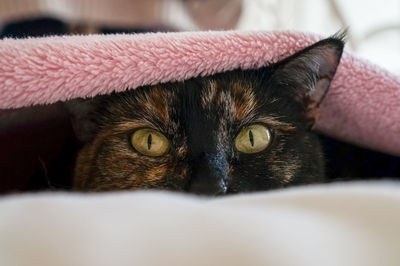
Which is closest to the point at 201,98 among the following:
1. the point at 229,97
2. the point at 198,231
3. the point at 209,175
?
the point at 229,97

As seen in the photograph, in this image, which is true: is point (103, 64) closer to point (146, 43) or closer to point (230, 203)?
point (146, 43)

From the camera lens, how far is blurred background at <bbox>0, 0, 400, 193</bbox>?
0.93 meters

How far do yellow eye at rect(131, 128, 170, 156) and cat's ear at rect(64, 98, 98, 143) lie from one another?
5.2 inches

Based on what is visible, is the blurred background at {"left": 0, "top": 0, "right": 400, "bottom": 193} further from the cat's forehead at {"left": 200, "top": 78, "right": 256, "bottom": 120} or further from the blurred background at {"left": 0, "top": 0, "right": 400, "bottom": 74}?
the cat's forehead at {"left": 200, "top": 78, "right": 256, "bottom": 120}

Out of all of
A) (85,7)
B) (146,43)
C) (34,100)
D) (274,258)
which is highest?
(85,7)

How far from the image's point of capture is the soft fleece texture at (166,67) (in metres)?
0.66

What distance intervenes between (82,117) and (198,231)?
2.19ft

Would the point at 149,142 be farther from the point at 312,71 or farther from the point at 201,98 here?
the point at 312,71

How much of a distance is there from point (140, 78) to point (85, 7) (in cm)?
117

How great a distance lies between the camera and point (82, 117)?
38.1 inches

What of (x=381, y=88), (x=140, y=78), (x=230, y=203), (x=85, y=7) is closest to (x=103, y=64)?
(x=140, y=78)

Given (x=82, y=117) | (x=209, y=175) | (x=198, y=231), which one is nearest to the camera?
(x=198, y=231)

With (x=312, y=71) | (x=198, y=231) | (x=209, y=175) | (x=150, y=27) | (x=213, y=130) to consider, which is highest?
(x=150, y=27)

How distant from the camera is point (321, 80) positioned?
914mm
